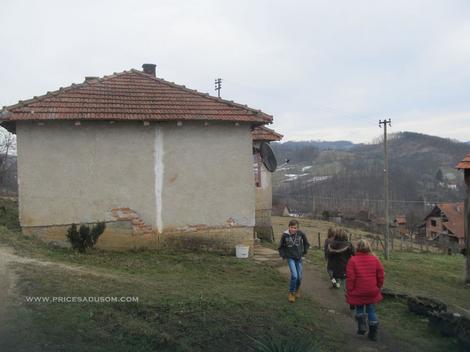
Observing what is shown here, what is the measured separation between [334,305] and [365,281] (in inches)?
81.0

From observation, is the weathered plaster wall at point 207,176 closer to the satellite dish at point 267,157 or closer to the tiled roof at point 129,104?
the tiled roof at point 129,104

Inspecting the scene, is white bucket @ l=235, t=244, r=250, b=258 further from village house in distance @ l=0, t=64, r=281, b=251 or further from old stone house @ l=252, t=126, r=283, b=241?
old stone house @ l=252, t=126, r=283, b=241

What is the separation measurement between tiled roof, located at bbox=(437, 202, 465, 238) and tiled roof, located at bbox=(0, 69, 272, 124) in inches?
1859

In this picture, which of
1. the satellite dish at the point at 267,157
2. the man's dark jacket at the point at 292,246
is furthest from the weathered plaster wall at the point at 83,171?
the satellite dish at the point at 267,157

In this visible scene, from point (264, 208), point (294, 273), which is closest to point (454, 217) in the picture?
point (264, 208)

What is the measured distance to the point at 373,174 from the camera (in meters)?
87.6

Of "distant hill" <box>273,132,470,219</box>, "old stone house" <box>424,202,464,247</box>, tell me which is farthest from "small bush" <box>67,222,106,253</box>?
"distant hill" <box>273,132,470,219</box>

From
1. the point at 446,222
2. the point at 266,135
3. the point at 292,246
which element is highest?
the point at 266,135

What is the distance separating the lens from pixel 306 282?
9.93 metres

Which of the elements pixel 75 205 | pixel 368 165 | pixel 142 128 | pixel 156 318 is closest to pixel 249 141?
pixel 142 128

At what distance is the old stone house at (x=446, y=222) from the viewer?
50.9m

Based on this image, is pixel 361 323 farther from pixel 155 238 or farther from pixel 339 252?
pixel 155 238

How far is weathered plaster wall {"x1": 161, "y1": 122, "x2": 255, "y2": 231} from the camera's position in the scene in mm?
11727

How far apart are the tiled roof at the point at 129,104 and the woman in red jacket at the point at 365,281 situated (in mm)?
6320
